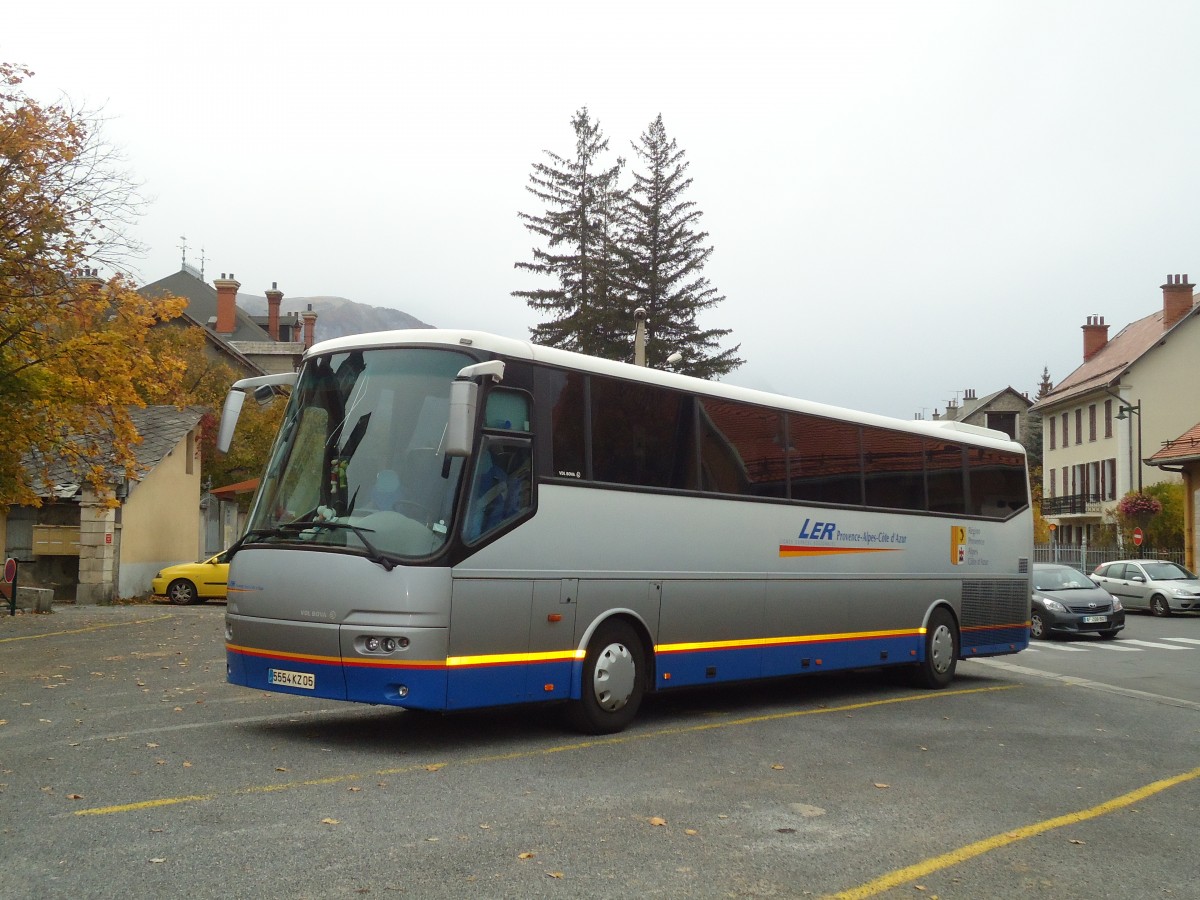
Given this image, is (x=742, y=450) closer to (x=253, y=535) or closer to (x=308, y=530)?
(x=308, y=530)

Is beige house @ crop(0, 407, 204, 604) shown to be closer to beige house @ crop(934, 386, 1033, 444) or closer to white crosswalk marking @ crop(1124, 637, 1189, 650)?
white crosswalk marking @ crop(1124, 637, 1189, 650)

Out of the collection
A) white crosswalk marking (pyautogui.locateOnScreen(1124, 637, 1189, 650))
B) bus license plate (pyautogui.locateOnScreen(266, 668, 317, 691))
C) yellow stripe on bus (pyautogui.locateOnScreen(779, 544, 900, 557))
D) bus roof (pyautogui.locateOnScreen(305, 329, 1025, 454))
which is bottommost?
white crosswalk marking (pyautogui.locateOnScreen(1124, 637, 1189, 650))

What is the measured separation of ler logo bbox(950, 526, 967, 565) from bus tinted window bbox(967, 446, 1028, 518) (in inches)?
15.7

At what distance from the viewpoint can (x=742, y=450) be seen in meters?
12.9

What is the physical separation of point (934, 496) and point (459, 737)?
8244 millimetres

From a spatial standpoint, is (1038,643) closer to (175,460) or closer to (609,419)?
(609,419)

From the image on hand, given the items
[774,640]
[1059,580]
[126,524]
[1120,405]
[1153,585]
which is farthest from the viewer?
[1120,405]

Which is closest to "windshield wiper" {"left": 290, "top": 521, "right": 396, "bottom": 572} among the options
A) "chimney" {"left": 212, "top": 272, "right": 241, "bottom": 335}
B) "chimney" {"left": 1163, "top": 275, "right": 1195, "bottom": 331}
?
"chimney" {"left": 1163, "top": 275, "right": 1195, "bottom": 331}

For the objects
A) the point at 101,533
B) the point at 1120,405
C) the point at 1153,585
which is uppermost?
the point at 1120,405

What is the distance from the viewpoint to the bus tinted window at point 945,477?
16297 millimetres

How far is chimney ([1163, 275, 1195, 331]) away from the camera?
64.1 meters

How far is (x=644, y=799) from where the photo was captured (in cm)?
789

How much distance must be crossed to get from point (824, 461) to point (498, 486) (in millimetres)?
5486

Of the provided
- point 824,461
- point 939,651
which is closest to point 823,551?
point 824,461
